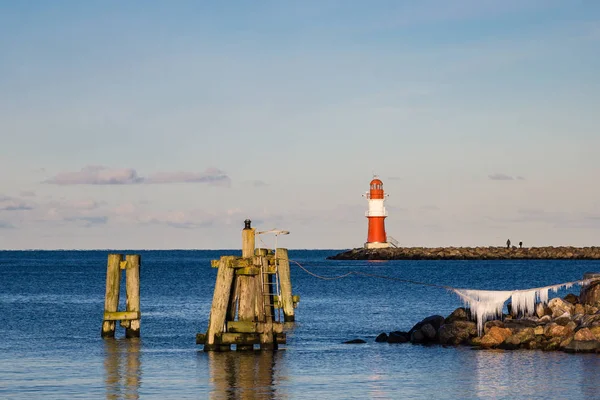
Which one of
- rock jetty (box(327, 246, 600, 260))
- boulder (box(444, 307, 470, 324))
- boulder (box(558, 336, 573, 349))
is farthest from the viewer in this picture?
rock jetty (box(327, 246, 600, 260))

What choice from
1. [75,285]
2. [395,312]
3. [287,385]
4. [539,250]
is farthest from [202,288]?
[539,250]

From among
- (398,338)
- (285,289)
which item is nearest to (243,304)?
(398,338)

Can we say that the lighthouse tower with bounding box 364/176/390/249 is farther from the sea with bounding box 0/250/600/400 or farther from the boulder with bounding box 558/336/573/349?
the boulder with bounding box 558/336/573/349

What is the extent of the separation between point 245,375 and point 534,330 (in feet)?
26.9

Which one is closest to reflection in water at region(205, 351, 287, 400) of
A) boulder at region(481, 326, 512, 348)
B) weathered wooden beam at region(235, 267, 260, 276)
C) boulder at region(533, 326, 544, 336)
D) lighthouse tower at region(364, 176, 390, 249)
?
weathered wooden beam at region(235, 267, 260, 276)

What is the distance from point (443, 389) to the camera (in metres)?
20.4

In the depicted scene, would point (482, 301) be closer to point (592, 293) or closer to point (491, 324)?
point (491, 324)

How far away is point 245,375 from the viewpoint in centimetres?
2170

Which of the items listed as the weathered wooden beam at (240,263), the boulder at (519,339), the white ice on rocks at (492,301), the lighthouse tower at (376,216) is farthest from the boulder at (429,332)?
the lighthouse tower at (376,216)

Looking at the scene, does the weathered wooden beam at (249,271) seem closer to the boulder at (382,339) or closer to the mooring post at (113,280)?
the mooring post at (113,280)

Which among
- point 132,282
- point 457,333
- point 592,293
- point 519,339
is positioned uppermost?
point 132,282

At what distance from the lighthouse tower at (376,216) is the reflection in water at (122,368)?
69.6 m

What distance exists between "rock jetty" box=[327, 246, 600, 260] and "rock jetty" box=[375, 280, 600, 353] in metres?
86.4

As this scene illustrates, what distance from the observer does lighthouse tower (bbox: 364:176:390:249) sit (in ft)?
321
